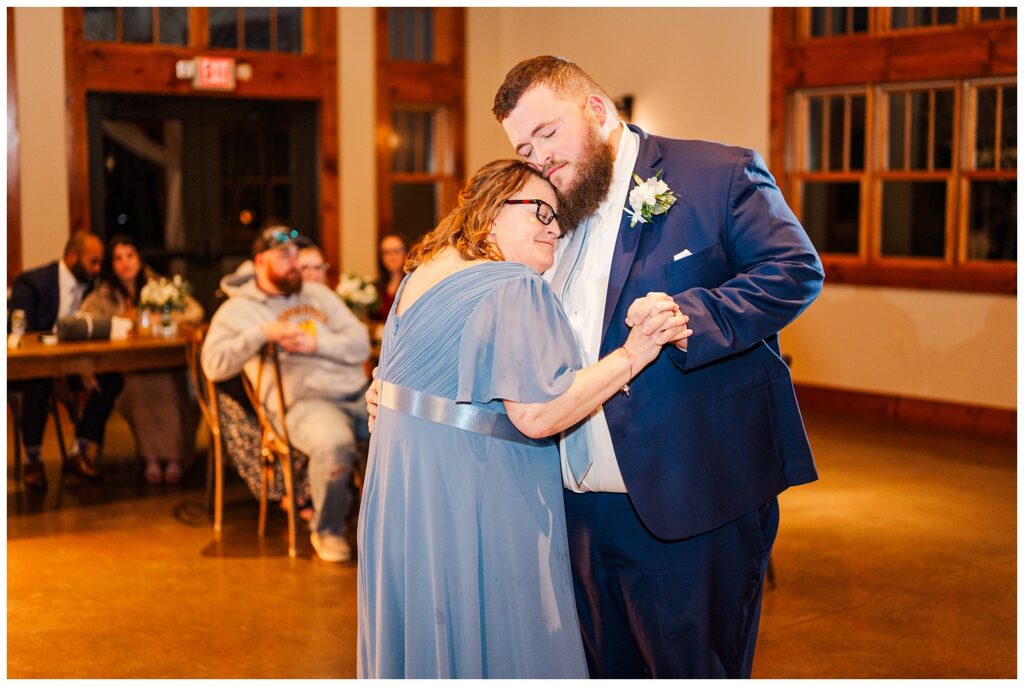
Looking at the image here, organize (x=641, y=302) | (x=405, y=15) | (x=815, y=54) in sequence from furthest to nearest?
(x=405, y=15)
(x=815, y=54)
(x=641, y=302)

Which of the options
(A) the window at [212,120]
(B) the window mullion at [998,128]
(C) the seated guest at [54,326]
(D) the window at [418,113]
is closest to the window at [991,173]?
(B) the window mullion at [998,128]

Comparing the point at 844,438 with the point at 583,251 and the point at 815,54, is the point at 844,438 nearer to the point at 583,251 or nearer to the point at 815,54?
the point at 815,54

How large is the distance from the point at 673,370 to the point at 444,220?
0.58m

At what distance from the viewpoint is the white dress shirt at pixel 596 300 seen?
8.52 feet

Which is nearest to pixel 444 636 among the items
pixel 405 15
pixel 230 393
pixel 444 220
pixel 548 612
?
pixel 548 612

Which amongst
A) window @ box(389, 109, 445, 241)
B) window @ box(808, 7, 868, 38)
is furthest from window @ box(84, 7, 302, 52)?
window @ box(808, 7, 868, 38)

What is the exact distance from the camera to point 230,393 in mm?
5727

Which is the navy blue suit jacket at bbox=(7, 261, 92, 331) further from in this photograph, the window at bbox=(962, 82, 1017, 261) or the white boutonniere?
the window at bbox=(962, 82, 1017, 261)

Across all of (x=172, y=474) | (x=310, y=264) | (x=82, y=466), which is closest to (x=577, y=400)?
(x=310, y=264)

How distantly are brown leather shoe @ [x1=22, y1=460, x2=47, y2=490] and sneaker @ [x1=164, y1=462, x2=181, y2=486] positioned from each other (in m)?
0.64

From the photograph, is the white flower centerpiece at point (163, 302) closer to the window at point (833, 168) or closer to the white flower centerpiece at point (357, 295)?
the white flower centerpiece at point (357, 295)

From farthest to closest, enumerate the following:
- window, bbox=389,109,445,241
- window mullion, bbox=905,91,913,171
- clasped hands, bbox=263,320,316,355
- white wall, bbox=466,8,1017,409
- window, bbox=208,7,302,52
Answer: window, bbox=389,109,445,241 → window, bbox=208,7,302,52 → window mullion, bbox=905,91,913,171 → white wall, bbox=466,8,1017,409 → clasped hands, bbox=263,320,316,355

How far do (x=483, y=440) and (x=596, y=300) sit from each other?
15.7 inches

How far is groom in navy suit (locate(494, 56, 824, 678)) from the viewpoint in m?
2.54
